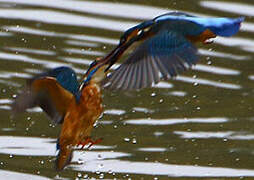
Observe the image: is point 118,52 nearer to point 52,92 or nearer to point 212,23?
point 52,92

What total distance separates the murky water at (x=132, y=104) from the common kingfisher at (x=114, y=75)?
967 millimetres

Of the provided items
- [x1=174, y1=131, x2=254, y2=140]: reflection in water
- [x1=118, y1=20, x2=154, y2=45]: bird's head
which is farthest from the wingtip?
[x1=174, y1=131, x2=254, y2=140]: reflection in water

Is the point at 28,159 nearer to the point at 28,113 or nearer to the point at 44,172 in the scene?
the point at 44,172

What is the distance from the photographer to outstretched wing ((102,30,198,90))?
5.44 meters

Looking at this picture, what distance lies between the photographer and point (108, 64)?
5645 mm

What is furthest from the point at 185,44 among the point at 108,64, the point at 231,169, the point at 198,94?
the point at 198,94

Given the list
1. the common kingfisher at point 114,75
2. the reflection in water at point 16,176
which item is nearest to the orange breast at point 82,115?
the common kingfisher at point 114,75

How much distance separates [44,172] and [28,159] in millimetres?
247

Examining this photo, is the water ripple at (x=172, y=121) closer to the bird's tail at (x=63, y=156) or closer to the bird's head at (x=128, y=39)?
the bird's tail at (x=63, y=156)

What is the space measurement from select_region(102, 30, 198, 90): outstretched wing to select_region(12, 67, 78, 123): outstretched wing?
0.19m

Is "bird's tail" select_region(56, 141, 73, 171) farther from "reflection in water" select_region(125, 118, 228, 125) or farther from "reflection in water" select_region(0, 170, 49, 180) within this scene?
"reflection in water" select_region(125, 118, 228, 125)

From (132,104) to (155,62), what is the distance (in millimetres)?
2218

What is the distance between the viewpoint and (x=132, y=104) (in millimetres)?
7762

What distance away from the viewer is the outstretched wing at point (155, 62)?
5.44 meters
